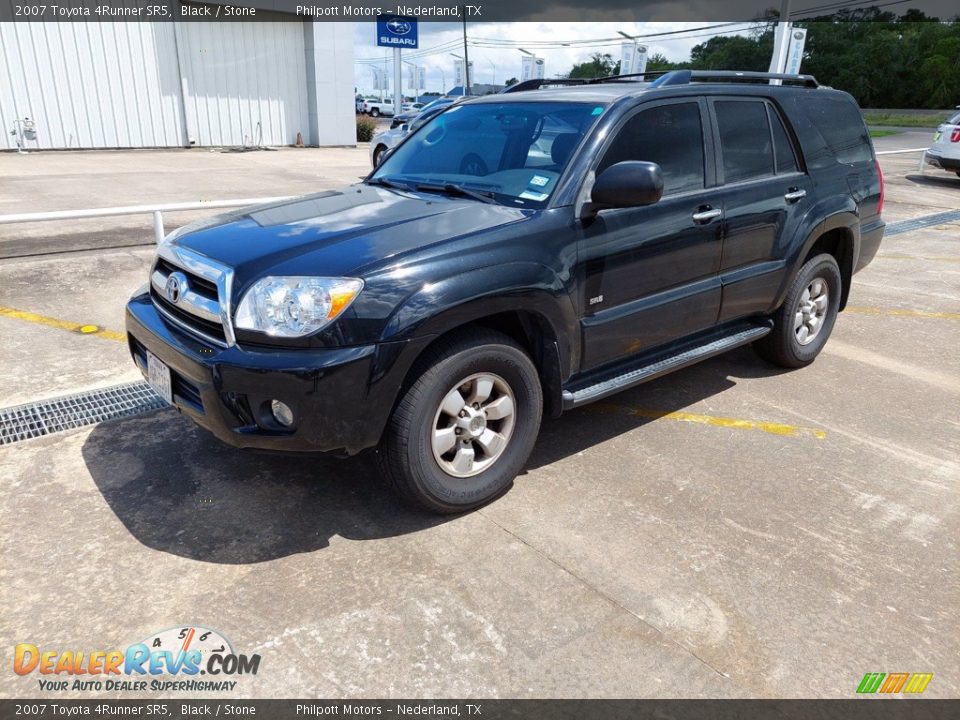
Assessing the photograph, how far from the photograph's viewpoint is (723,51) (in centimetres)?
6981

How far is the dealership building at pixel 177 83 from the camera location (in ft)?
60.5

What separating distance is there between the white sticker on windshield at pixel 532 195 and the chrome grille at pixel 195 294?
143cm

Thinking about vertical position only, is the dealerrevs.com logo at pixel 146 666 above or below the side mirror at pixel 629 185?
below

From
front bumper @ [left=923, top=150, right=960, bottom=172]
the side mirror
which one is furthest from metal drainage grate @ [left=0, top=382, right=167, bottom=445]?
front bumper @ [left=923, top=150, right=960, bottom=172]

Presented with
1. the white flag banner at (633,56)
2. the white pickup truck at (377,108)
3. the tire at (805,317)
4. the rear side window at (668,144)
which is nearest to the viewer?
the rear side window at (668,144)

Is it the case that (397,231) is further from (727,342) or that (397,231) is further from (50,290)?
(50,290)

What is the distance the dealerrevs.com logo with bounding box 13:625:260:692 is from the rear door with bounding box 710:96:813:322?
3251 millimetres

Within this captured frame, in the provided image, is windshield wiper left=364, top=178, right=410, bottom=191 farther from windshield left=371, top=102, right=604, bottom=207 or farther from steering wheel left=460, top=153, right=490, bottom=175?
steering wheel left=460, top=153, right=490, bottom=175

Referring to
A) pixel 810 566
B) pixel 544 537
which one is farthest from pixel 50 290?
pixel 810 566

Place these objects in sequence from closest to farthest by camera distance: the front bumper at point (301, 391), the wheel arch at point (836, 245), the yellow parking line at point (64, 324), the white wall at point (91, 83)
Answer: the front bumper at point (301, 391) → the wheel arch at point (836, 245) → the yellow parking line at point (64, 324) → the white wall at point (91, 83)

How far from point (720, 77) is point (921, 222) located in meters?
9.00

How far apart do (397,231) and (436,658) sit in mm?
1736

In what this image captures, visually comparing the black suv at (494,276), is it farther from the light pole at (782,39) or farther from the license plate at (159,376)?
the light pole at (782,39)
